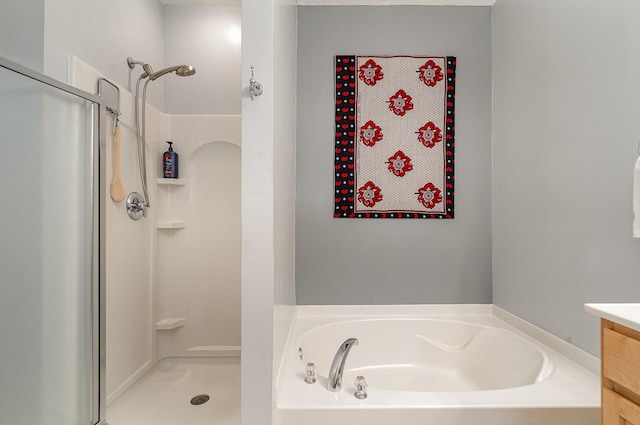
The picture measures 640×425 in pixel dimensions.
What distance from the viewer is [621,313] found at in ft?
3.03

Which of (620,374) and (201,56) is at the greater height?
(201,56)

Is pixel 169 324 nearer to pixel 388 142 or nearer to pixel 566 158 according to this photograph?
pixel 388 142

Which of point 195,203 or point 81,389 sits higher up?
point 195,203

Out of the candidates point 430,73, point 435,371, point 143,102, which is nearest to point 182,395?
point 435,371

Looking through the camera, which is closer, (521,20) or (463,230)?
(521,20)

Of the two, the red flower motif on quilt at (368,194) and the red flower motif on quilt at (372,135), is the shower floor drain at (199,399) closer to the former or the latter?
the red flower motif on quilt at (368,194)

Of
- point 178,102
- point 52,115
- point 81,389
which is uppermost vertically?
point 178,102

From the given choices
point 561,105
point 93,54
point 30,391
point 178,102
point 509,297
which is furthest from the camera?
point 178,102

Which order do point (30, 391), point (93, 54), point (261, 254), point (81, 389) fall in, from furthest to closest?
point (93, 54), point (81, 389), point (30, 391), point (261, 254)

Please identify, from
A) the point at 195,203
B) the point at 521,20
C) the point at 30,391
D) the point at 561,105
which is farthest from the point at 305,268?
the point at 521,20

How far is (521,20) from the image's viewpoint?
2.11 metres

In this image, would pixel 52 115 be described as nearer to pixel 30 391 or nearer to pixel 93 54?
pixel 93 54

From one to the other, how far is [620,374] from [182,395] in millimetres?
2116

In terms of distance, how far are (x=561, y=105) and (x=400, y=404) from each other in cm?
149
